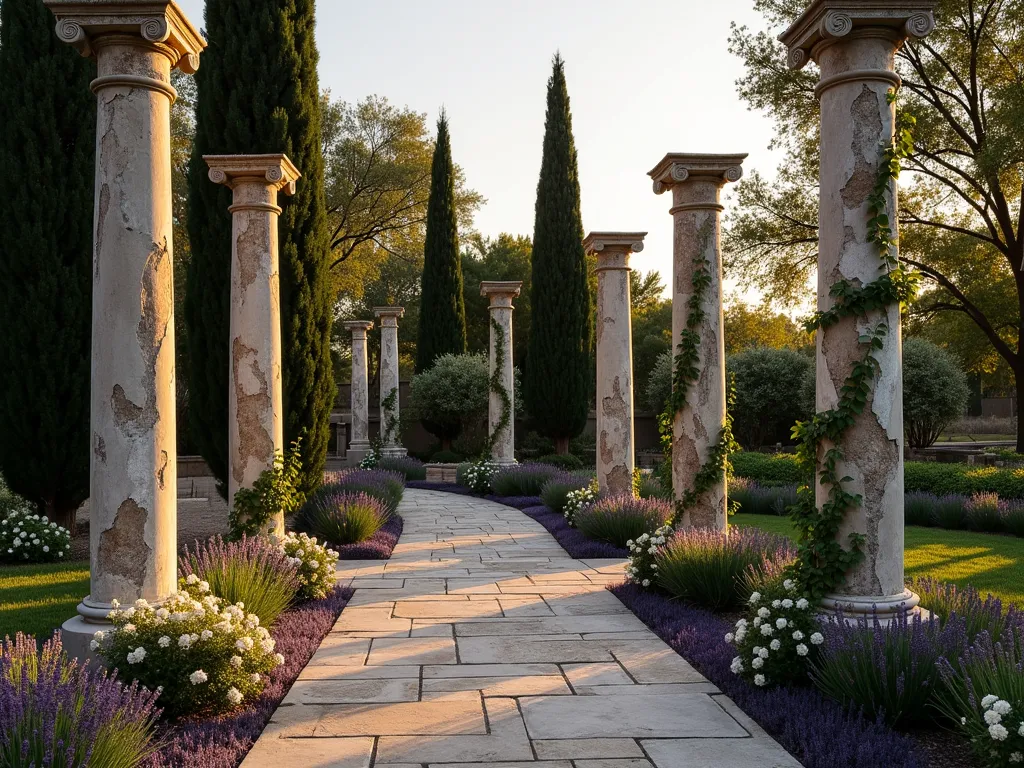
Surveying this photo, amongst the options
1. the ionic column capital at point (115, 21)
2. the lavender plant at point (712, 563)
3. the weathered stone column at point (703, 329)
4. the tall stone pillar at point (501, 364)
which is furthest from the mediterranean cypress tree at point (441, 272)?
the ionic column capital at point (115, 21)

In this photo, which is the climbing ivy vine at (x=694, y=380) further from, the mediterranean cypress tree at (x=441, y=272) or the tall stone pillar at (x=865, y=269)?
the mediterranean cypress tree at (x=441, y=272)

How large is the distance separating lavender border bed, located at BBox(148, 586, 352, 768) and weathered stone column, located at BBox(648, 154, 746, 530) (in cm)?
365

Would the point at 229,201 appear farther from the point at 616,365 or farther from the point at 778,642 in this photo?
the point at 778,642

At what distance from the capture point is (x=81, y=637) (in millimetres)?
4680

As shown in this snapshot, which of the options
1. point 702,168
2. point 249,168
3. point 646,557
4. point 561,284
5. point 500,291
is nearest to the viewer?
point 646,557

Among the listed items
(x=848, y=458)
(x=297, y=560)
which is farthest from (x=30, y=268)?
(x=848, y=458)

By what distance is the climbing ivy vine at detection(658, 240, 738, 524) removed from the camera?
761 centimetres

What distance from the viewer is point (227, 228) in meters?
10.3

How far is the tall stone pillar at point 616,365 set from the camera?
1112cm

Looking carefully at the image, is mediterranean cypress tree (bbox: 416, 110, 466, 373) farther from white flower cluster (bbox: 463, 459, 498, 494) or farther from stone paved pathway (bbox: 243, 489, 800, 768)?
stone paved pathway (bbox: 243, 489, 800, 768)

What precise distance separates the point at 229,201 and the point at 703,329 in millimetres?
6242

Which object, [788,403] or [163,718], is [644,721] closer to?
[163,718]

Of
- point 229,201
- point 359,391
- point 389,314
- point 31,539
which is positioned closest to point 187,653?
point 31,539

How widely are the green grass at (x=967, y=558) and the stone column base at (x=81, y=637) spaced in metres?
5.47
